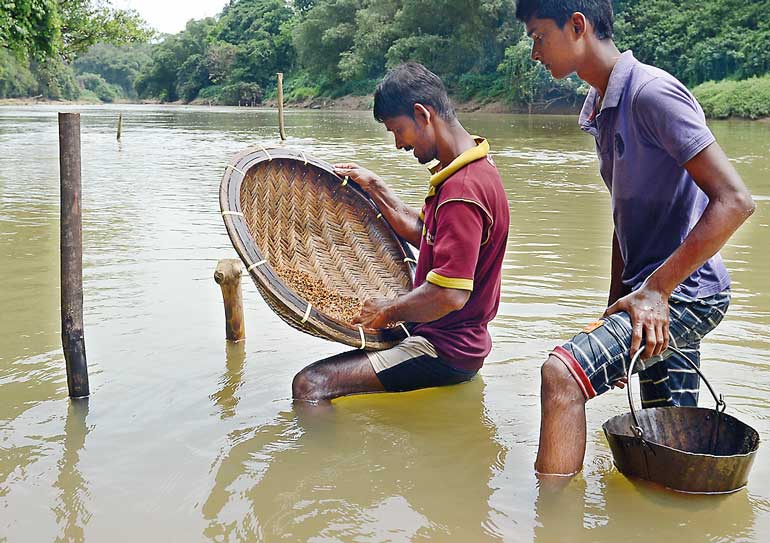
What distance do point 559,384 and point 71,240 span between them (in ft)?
7.36

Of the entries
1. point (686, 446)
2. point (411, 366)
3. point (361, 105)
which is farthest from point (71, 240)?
point (361, 105)

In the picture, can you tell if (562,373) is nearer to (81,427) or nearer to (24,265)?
(81,427)

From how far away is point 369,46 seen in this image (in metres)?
52.5

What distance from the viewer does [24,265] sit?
6590mm

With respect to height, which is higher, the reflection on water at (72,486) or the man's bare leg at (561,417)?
the man's bare leg at (561,417)

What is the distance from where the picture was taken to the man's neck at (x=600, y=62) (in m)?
2.60

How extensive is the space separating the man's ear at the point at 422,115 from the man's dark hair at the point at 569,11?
61cm

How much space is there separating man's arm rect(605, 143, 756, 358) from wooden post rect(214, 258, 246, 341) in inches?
93.4

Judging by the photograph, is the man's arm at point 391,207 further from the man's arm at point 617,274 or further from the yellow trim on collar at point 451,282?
the man's arm at point 617,274

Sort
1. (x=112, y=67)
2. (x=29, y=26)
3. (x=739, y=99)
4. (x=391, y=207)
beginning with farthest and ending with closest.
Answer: (x=112, y=67)
(x=739, y=99)
(x=29, y=26)
(x=391, y=207)

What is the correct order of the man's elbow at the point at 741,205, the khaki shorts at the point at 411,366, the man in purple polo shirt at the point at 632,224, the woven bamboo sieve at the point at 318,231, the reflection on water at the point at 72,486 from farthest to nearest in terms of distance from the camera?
the woven bamboo sieve at the point at 318,231
the khaki shorts at the point at 411,366
the reflection on water at the point at 72,486
the man in purple polo shirt at the point at 632,224
the man's elbow at the point at 741,205

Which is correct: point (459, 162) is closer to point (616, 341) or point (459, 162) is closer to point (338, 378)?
point (616, 341)

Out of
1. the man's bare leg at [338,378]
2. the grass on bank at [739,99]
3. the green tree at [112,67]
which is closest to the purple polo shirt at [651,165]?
the man's bare leg at [338,378]

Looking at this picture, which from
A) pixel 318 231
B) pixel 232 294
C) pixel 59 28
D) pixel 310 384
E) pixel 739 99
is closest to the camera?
pixel 310 384
